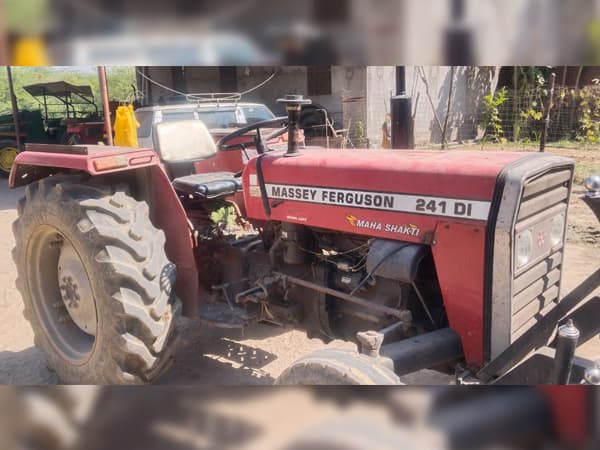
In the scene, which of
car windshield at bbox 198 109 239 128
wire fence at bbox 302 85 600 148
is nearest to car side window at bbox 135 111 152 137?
car windshield at bbox 198 109 239 128

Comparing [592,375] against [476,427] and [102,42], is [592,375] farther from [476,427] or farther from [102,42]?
[102,42]

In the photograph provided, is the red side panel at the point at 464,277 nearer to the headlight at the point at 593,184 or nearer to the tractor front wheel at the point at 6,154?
the headlight at the point at 593,184

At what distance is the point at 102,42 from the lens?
2.68ft

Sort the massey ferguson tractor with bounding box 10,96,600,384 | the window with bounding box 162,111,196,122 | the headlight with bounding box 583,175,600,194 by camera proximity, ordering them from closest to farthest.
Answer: the headlight with bounding box 583,175,600,194, the massey ferguson tractor with bounding box 10,96,600,384, the window with bounding box 162,111,196,122

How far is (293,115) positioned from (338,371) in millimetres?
1315

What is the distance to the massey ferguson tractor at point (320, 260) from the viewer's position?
2062mm

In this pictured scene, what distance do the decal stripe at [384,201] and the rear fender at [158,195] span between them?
547 millimetres

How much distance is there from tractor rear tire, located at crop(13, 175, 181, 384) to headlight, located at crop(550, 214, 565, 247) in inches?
70.5

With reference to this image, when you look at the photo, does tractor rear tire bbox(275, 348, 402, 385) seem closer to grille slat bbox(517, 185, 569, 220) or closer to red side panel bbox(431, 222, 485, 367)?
red side panel bbox(431, 222, 485, 367)

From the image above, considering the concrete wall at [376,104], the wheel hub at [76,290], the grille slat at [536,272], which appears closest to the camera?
the grille slat at [536,272]

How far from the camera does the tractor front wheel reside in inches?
480

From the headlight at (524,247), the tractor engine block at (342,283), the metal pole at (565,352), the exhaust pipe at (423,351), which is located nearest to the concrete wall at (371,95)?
the tractor engine block at (342,283)

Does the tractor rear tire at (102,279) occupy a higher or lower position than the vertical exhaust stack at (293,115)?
lower

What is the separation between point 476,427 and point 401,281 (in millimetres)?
1285
